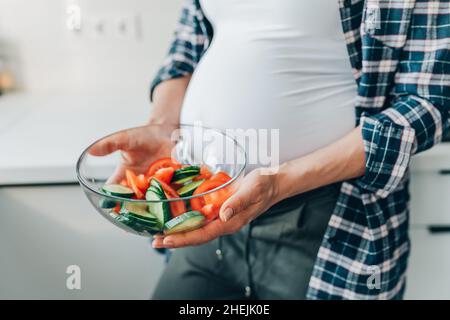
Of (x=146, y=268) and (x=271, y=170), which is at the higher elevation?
(x=271, y=170)

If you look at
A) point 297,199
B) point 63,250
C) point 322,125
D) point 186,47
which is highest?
point 186,47

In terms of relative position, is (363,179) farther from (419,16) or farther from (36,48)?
(36,48)

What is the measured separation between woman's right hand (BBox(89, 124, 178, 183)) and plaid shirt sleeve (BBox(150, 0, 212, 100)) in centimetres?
18

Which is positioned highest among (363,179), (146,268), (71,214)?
(363,179)

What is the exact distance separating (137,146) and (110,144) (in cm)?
4

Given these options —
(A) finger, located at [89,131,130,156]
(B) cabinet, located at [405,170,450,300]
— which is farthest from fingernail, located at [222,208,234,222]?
(B) cabinet, located at [405,170,450,300]

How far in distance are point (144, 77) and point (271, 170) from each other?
0.72m

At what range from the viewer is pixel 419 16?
0.56 meters

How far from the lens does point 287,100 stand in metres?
0.61

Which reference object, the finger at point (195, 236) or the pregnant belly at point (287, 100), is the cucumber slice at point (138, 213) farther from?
the pregnant belly at point (287, 100)

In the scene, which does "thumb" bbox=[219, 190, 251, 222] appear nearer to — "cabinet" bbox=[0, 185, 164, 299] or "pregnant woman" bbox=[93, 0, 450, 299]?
"pregnant woman" bbox=[93, 0, 450, 299]

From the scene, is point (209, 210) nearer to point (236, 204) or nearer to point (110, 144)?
point (236, 204)

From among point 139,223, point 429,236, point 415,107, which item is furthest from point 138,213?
point 429,236
